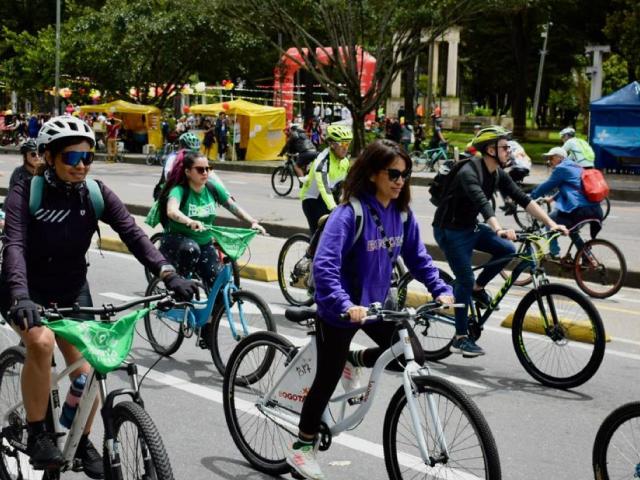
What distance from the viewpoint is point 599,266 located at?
1084 centimetres

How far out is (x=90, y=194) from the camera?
439 cm

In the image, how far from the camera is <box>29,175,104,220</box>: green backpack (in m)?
4.26

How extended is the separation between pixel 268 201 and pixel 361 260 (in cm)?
1678

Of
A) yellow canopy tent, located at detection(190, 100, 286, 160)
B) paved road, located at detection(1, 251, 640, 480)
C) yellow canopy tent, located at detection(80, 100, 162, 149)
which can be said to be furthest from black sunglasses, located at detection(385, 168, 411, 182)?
yellow canopy tent, located at detection(80, 100, 162, 149)

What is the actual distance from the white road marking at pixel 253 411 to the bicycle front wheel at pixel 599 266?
5.51 meters

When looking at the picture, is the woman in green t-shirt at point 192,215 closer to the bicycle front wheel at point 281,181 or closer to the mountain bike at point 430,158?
the bicycle front wheel at point 281,181

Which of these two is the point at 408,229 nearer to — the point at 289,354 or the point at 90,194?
the point at 289,354

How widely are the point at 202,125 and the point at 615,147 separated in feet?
53.0

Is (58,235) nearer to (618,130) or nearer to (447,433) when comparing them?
(447,433)

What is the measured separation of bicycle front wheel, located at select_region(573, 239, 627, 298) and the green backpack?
7.47m

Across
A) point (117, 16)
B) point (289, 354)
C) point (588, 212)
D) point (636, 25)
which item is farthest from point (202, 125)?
point (289, 354)

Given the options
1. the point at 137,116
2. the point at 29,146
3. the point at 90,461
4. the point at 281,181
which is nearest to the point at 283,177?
the point at 281,181

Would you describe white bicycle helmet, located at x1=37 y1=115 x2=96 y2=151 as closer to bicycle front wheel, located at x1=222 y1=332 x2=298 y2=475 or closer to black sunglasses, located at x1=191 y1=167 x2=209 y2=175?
bicycle front wheel, located at x1=222 y1=332 x2=298 y2=475

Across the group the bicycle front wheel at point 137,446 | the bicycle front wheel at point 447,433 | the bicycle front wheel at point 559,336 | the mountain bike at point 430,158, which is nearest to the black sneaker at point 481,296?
the bicycle front wheel at point 559,336
